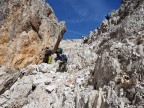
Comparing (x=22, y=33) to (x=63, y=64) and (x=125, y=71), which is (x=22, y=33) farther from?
(x=125, y=71)

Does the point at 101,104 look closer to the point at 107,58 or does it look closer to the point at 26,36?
the point at 107,58

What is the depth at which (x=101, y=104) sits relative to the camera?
16328mm

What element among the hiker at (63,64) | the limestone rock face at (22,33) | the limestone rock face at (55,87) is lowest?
the limestone rock face at (55,87)

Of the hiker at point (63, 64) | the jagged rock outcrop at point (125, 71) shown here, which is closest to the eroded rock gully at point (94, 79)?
the jagged rock outcrop at point (125, 71)

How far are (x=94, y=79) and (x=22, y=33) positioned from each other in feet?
44.2

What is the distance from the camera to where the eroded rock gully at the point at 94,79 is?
52.7 ft

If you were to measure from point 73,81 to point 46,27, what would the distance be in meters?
12.7

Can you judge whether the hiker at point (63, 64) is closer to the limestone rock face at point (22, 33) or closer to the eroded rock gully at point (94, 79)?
the eroded rock gully at point (94, 79)

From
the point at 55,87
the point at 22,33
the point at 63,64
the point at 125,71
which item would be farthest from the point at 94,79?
the point at 22,33

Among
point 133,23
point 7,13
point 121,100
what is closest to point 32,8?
point 7,13

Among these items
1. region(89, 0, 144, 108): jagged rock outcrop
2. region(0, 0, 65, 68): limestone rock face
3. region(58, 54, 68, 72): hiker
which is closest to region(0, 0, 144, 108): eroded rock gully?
region(89, 0, 144, 108): jagged rock outcrop

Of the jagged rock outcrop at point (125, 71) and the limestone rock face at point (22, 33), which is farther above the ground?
the limestone rock face at point (22, 33)

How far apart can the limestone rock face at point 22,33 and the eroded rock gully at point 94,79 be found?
1781 millimetres

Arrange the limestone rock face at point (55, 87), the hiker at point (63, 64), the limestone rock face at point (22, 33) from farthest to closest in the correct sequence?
the limestone rock face at point (22, 33) → the hiker at point (63, 64) → the limestone rock face at point (55, 87)
